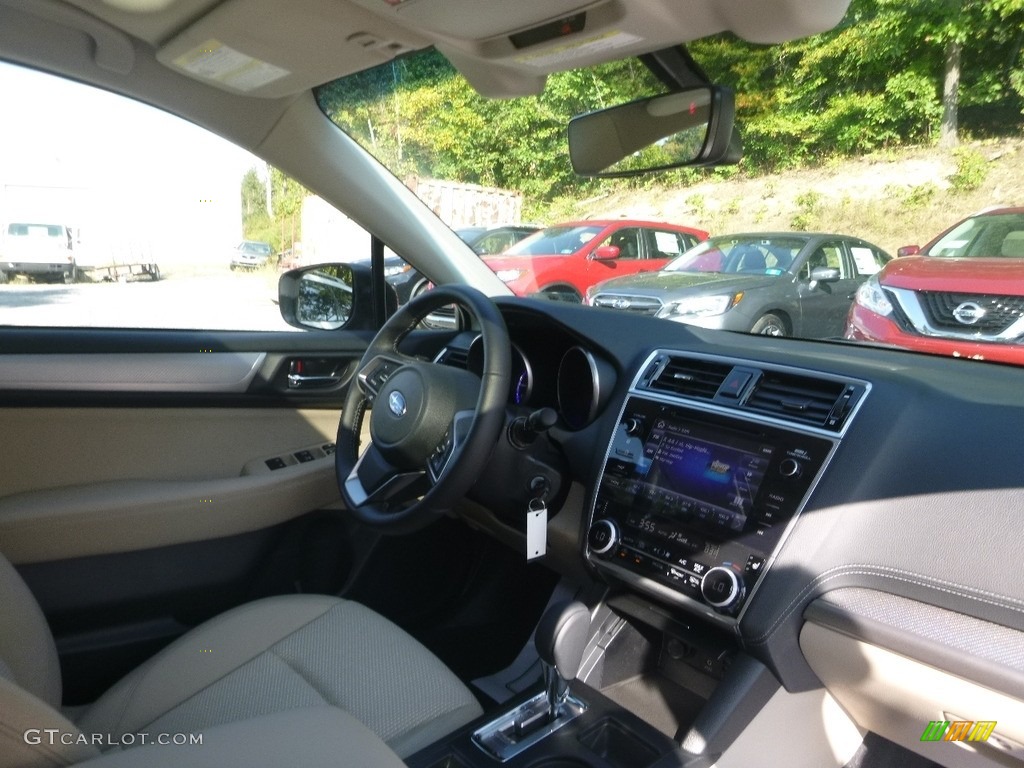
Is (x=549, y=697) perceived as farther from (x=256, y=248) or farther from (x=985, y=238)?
(x=256, y=248)

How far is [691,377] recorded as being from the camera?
1.96 metres

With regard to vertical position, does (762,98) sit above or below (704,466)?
above

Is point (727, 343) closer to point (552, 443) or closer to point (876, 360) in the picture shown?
point (876, 360)

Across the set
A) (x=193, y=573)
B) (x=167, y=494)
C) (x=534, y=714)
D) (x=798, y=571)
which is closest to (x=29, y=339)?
(x=167, y=494)

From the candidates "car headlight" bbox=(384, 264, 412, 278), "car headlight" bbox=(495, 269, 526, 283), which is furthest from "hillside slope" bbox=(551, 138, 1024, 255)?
"car headlight" bbox=(384, 264, 412, 278)

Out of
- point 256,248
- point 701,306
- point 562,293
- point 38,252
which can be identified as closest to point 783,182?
point 701,306

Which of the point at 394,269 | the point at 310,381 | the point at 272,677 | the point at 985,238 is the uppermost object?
the point at 985,238

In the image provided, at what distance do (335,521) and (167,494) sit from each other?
550 mm

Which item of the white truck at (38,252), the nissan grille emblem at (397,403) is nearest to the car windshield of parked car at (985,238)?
the nissan grille emblem at (397,403)

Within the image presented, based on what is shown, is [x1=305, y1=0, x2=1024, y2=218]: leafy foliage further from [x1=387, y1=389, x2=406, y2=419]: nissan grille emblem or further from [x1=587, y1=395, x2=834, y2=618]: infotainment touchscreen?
[x1=387, y1=389, x2=406, y2=419]: nissan grille emblem

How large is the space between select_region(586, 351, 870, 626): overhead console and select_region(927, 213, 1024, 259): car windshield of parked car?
1.40ft

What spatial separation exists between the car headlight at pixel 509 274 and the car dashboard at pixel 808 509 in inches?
25.3

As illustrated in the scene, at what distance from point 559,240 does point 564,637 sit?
1307 millimetres

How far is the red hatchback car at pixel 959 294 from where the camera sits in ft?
5.70
